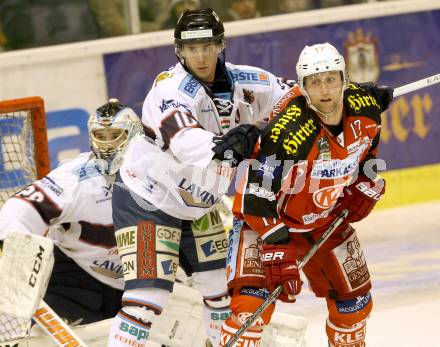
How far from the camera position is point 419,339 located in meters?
4.84

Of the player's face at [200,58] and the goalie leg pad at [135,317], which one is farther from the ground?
the player's face at [200,58]

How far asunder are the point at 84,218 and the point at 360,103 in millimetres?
1444

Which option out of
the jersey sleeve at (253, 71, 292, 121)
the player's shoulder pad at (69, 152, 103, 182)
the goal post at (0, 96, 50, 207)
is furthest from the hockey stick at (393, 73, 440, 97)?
the goal post at (0, 96, 50, 207)

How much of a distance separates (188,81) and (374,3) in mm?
3338

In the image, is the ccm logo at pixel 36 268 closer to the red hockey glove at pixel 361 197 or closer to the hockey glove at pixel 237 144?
the hockey glove at pixel 237 144

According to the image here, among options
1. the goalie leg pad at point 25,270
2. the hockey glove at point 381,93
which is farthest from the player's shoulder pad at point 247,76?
the goalie leg pad at point 25,270

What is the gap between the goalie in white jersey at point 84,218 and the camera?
466 cm

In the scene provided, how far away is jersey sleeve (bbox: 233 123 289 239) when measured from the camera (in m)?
3.77

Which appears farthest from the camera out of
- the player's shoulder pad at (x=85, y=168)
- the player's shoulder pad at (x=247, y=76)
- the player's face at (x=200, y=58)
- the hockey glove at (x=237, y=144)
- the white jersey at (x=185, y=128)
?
the player's shoulder pad at (x=85, y=168)

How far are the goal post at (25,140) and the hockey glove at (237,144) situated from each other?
1.81 metres

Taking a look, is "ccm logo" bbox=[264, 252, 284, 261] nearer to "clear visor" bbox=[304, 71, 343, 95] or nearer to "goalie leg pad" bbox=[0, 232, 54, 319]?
"clear visor" bbox=[304, 71, 343, 95]

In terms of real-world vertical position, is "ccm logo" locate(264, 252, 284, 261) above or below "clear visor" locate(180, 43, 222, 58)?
below

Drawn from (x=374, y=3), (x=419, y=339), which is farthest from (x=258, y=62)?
(x=419, y=339)

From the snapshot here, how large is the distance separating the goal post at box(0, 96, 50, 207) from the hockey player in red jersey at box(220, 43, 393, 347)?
1.63m
